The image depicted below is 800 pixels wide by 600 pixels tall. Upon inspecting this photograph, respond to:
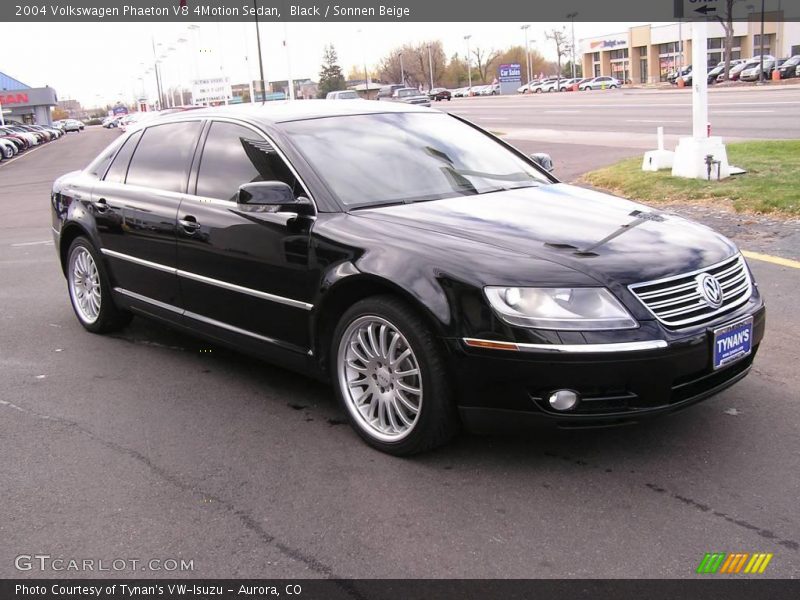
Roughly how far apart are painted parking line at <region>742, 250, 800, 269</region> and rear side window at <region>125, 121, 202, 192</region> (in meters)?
5.04

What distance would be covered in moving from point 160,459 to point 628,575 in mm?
2272

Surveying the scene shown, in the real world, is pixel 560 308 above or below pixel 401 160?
below

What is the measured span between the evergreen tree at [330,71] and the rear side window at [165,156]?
111085mm

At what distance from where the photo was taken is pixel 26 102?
96.0m

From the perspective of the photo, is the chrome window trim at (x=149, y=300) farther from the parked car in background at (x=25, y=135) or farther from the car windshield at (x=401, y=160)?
the parked car in background at (x=25, y=135)

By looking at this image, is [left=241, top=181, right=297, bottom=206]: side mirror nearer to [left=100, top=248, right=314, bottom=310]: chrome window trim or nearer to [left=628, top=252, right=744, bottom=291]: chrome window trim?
[left=100, top=248, right=314, bottom=310]: chrome window trim

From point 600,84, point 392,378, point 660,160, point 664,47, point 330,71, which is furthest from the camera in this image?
point 330,71

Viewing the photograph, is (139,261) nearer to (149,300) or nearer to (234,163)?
(149,300)

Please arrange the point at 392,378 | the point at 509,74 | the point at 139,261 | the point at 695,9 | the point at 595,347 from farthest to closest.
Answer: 1. the point at 509,74
2. the point at 695,9
3. the point at 139,261
4. the point at 392,378
5. the point at 595,347

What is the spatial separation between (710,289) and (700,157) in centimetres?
809

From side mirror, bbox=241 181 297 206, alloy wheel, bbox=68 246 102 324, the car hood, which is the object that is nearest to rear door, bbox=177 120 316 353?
side mirror, bbox=241 181 297 206

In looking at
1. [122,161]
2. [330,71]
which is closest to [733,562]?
[122,161]

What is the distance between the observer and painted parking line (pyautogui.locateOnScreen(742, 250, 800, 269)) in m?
6.93
